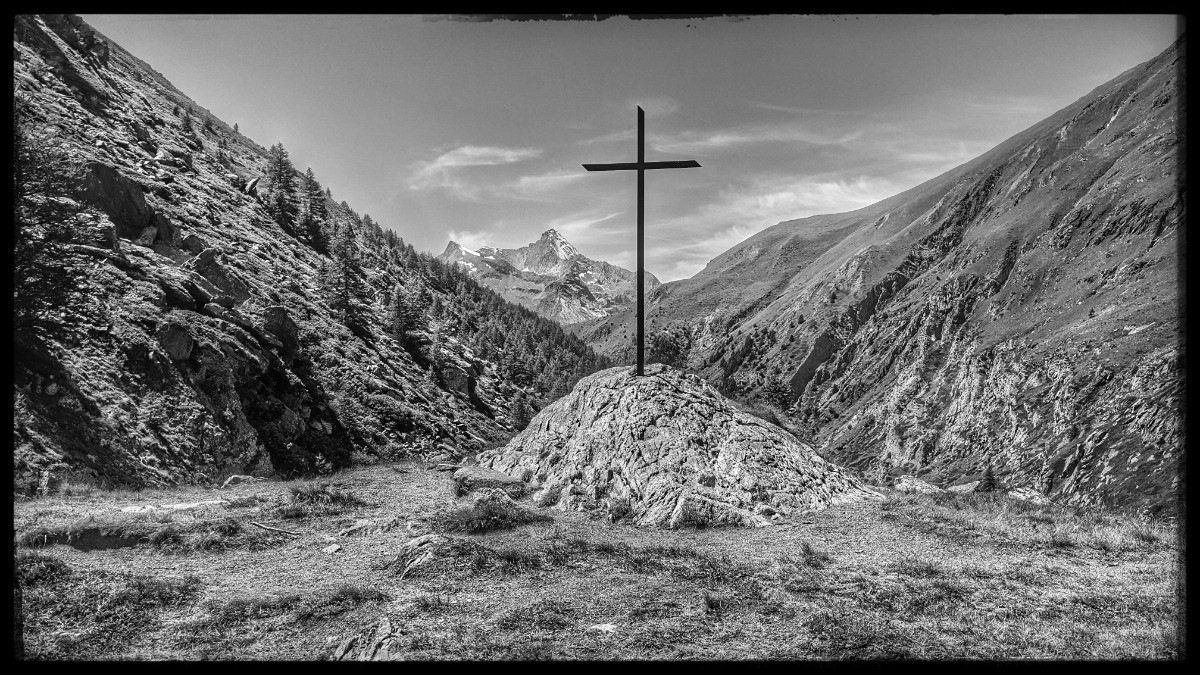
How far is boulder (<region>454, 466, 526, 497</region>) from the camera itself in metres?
16.9

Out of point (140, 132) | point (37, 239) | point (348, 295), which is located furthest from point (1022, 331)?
point (140, 132)

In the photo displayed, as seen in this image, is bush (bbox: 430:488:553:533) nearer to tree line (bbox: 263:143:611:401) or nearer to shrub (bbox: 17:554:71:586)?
shrub (bbox: 17:554:71:586)

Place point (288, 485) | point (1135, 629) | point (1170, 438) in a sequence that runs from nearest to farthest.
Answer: point (1135, 629)
point (288, 485)
point (1170, 438)

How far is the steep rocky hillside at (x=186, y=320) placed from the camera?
1906cm

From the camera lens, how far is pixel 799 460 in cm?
1688

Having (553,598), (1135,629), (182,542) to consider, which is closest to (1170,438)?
(1135,629)

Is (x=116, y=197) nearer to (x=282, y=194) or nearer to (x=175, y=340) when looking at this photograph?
(x=175, y=340)

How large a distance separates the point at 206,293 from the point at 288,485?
49.9 feet

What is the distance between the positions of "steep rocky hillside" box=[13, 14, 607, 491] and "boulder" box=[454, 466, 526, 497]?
11086 mm

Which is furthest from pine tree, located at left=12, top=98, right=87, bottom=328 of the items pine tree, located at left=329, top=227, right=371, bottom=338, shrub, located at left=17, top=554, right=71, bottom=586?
pine tree, located at left=329, top=227, right=371, bottom=338

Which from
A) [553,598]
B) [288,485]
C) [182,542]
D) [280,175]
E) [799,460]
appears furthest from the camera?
[280,175]

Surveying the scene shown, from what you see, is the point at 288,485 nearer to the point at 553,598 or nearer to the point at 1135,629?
the point at 553,598

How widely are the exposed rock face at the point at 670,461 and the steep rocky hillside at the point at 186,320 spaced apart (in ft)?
43.3

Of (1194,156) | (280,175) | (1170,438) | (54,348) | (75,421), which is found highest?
(280,175)
